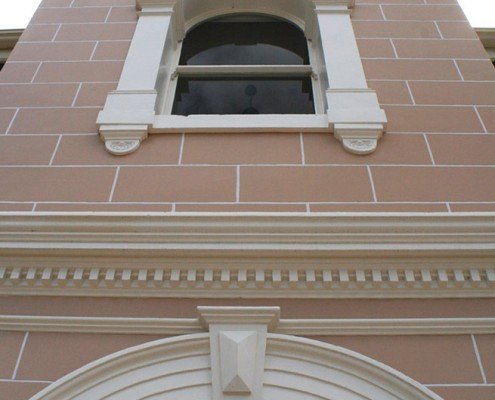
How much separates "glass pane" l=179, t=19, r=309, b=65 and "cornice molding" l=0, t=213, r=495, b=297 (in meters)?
2.48

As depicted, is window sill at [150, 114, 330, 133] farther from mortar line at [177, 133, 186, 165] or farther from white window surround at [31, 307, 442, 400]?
white window surround at [31, 307, 442, 400]

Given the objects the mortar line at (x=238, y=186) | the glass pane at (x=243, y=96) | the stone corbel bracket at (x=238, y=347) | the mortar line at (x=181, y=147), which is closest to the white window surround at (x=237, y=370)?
Answer: the stone corbel bracket at (x=238, y=347)

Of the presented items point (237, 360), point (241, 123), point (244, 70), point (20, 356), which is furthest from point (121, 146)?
point (237, 360)

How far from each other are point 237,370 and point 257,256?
25.3 inches

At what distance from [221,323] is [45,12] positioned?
3.78 meters

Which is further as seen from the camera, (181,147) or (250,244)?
(181,147)

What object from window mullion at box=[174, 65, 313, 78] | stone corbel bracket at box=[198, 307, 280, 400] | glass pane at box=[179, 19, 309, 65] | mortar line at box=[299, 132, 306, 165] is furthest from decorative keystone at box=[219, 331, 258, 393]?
glass pane at box=[179, 19, 309, 65]

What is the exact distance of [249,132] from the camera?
3.97 metres

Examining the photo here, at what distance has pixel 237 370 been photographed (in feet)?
8.82

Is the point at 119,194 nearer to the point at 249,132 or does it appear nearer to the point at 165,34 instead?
the point at 249,132

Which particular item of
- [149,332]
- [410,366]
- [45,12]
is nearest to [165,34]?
[45,12]

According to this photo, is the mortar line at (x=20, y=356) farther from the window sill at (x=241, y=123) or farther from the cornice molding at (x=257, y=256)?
the window sill at (x=241, y=123)

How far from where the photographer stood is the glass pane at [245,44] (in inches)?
207

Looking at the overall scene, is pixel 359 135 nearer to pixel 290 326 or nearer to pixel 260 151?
pixel 260 151
